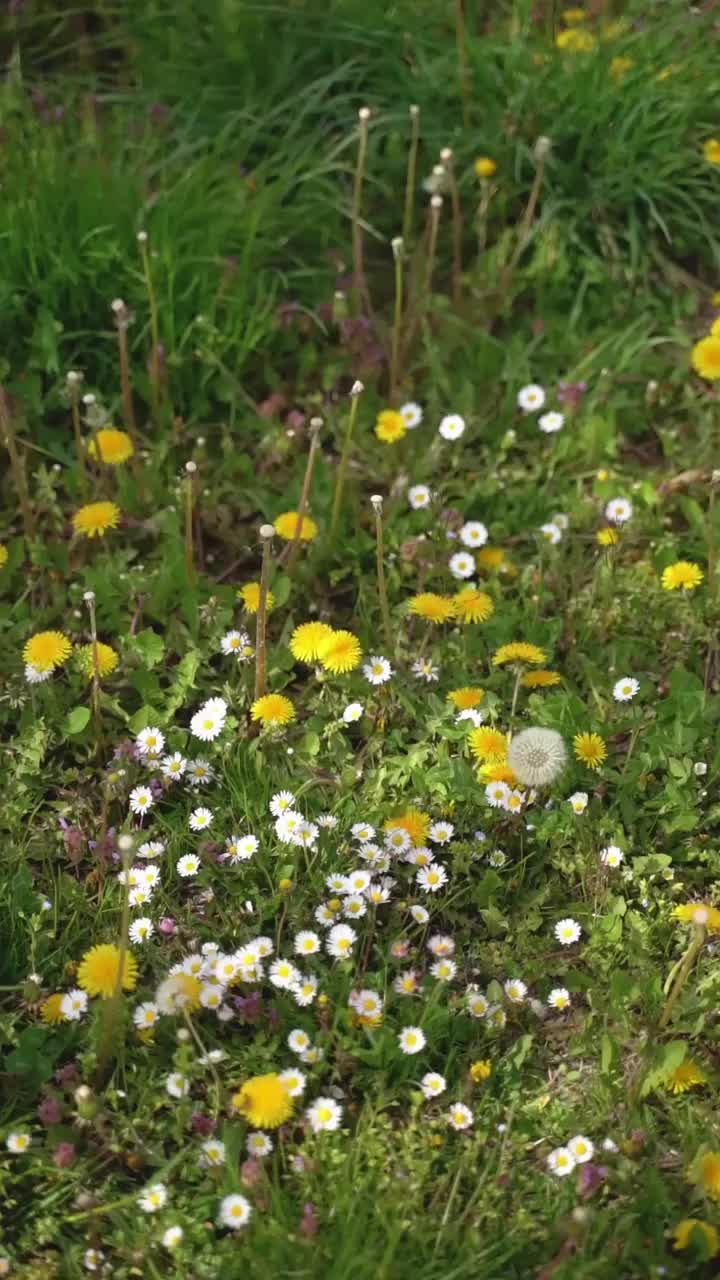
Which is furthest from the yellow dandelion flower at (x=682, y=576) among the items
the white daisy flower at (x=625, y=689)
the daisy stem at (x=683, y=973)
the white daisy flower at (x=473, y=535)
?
the daisy stem at (x=683, y=973)

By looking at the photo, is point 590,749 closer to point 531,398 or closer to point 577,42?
point 531,398

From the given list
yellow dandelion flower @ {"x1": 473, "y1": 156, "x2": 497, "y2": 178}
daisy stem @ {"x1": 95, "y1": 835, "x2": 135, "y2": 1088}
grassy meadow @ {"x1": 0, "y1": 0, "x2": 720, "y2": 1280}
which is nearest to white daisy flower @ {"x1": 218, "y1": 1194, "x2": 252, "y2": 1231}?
grassy meadow @ {"x1": 0, "y1": 0, "x2": 720, "y2": 1280}

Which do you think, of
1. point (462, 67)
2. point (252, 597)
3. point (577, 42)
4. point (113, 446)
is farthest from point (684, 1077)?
point (577, 42)

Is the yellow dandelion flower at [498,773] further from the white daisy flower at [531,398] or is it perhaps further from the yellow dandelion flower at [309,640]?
the white daisy flower at [531,398]

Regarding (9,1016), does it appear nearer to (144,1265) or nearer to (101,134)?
(144,1265)

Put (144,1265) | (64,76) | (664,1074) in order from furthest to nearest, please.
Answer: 1. (64,76)
2. (664,1074)
3. (144,1265)

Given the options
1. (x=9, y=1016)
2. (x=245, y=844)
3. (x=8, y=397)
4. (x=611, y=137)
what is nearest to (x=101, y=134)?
(x=8, y=397)
